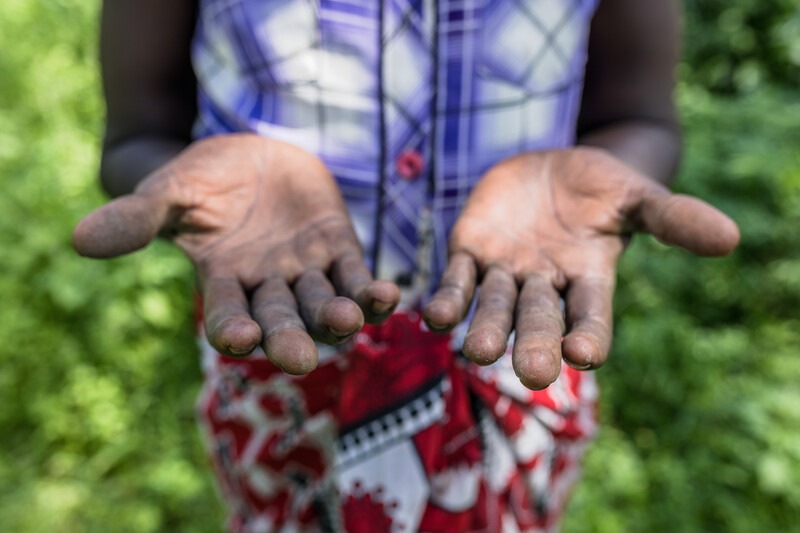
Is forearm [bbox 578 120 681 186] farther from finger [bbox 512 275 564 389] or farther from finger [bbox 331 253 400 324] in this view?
finger [bbox 331 253 400 324]

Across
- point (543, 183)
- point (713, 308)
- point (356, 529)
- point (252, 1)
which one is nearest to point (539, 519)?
point (356, 529)

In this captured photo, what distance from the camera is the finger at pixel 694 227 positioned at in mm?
870

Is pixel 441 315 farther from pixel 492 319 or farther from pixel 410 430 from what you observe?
pixel 410 430

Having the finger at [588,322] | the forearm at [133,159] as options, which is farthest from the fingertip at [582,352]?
the forearm at [133,159]

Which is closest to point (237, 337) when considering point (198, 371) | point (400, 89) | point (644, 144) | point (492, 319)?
point (492, 319)

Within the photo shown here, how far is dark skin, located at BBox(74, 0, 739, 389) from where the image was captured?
0.81 meters

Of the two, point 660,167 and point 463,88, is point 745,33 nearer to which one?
point 660,167

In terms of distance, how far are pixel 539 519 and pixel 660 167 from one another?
1.69 feet

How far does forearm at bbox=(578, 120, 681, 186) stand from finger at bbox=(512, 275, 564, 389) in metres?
0.33

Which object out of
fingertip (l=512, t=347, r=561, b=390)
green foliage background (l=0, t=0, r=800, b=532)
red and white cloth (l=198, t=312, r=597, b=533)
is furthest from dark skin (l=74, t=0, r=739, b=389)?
green foliage background (l=0, t=0, r=800, b=532)

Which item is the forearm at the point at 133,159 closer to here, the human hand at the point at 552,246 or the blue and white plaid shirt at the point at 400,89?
the blue and white plaid shirt at the point at 400,89

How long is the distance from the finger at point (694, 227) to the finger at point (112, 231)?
0.53 meters

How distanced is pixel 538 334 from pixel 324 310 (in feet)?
0.65

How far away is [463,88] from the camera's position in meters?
0.99
